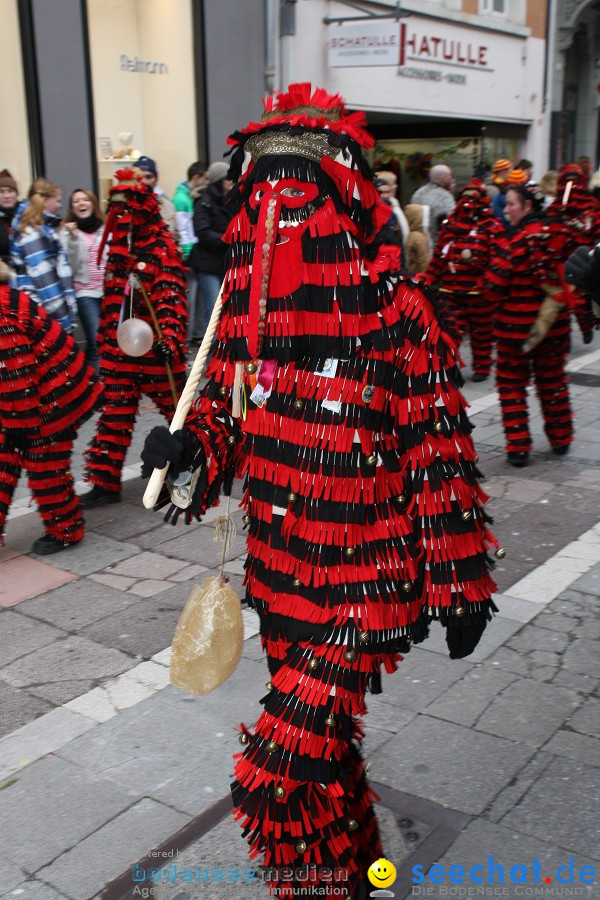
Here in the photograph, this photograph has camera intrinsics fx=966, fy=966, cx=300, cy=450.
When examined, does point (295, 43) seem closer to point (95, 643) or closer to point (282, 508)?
point (95, 643)

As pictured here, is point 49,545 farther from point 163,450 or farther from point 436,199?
point 436,199

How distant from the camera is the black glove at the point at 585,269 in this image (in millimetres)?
3619

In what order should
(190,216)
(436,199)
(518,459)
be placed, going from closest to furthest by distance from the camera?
(518,459)
(190,216)
(436,199)

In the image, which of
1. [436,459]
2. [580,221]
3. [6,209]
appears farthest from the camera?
[6,209]

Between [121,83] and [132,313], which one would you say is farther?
[121,83]

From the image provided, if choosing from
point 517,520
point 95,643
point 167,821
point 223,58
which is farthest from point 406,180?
point 167,821

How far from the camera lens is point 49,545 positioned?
5.40 metres

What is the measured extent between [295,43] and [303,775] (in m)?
12.4

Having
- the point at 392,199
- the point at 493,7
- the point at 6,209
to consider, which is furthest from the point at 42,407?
the point at 493,7

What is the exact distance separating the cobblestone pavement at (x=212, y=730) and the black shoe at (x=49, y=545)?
0.07m

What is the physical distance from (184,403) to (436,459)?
64cm

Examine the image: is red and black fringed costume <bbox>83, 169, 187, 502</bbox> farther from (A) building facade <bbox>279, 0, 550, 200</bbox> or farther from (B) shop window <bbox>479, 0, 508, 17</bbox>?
(B) shop window <bbox>479, 0, 508, 17</bbox>

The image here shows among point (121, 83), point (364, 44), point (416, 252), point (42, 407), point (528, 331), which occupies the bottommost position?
point (42, 407)

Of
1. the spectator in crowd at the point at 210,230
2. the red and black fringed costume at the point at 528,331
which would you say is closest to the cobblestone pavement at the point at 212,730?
the red and black fringed costume at the point at 528,331
